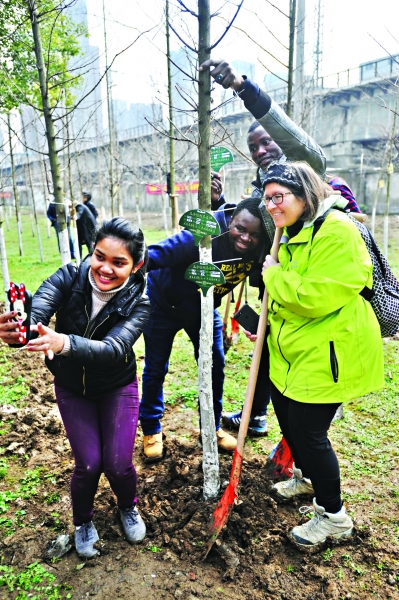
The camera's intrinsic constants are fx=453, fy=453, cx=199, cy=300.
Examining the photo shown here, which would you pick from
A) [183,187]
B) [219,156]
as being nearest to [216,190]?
[219,156]

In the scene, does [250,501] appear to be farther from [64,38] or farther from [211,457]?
[64,38]

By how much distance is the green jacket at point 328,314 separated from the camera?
194cm

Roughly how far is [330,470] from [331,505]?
229 millimetres

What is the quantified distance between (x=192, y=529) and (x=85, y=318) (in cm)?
127

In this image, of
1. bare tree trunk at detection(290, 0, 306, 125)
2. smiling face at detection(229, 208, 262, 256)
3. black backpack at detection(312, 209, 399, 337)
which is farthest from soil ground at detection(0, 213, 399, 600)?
bare tree trunk at detection(290, 0, 306, 125)

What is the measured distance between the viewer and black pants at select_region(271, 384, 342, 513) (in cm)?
214

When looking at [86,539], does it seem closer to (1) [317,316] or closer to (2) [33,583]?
(2) [33,583]

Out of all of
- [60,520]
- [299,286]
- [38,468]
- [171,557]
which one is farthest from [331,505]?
[38,468]

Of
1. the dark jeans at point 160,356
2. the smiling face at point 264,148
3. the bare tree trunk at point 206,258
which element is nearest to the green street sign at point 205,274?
the bare tree trunk at point 206,258

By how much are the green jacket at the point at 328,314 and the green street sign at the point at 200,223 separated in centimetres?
39

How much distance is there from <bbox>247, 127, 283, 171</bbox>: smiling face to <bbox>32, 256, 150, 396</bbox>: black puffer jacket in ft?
4.13

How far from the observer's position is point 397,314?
2.18 meters

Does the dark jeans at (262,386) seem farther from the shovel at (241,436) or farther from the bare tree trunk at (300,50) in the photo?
the bare tree trunk at (300,50)

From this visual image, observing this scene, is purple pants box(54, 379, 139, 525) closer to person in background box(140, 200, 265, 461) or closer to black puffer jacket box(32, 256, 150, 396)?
black puffer jacket box(32, 256, 150, 396)
